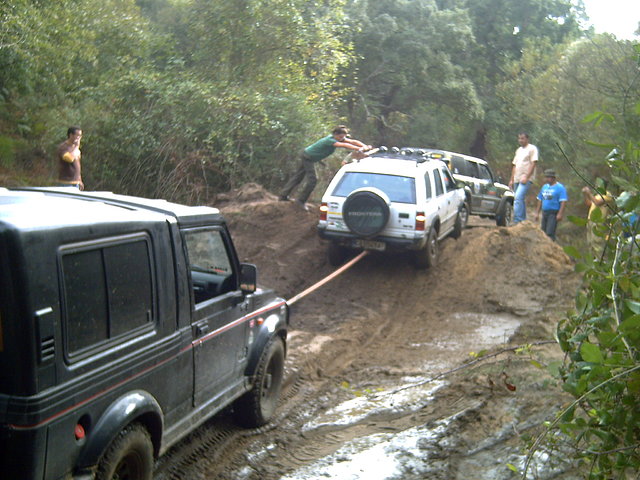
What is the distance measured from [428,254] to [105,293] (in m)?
8.73

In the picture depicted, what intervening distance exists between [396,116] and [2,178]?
1860cm

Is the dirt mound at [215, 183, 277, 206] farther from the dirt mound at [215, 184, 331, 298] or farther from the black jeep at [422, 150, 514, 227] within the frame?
the black jeep at [422, 150, 514, 227]

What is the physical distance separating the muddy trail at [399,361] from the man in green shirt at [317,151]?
55cm

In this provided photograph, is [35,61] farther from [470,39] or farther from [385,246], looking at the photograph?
[470,39]

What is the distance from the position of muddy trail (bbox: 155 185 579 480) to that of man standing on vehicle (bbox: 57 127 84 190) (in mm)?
3182

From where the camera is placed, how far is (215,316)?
500 centimetres

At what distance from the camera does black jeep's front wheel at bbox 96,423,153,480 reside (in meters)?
3.55

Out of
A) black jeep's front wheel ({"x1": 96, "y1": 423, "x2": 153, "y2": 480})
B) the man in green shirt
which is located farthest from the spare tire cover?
black jeep's front wheel ({"x1": 96, "y1": 423, "x2": 153, "y2": 480})

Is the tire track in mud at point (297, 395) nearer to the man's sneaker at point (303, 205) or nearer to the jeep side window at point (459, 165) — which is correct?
the man's sneaker at point (303, 205)

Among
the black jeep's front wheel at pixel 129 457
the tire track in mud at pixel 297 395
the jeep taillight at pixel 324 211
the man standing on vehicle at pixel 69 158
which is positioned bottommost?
the tire track in mud at pixel 297 395

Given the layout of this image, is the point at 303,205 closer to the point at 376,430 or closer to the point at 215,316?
the point at 376,430

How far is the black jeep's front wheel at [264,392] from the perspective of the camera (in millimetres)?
5777

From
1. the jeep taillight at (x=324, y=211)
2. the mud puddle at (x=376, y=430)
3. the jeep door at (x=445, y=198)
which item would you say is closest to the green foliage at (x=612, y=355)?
the mud puddle at (x=376, y=430)

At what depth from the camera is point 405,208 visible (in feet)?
37.2
